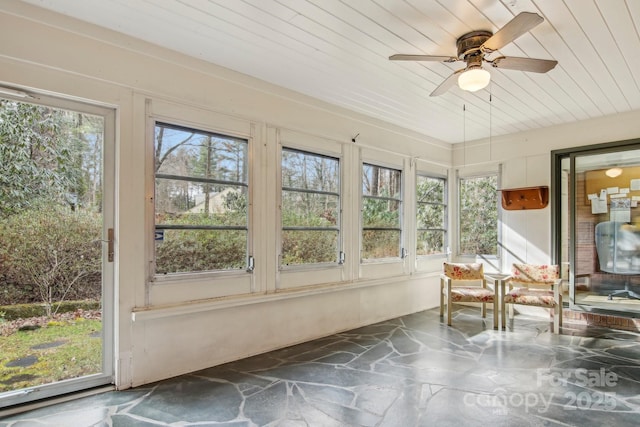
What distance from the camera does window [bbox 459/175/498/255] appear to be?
553 cm

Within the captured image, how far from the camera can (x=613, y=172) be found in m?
4.59

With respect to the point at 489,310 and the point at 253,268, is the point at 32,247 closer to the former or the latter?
the point at 253,268

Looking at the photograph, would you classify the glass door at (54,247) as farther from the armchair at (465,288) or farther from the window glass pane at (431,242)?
the window glass pane at (431,242)

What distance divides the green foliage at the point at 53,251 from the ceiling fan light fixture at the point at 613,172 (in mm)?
5790

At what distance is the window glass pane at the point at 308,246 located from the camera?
147 inches

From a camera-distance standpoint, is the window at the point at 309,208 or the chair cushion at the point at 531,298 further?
the chair cushion at the point at 531,298

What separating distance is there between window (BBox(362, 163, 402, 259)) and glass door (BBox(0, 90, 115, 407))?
2873 mm

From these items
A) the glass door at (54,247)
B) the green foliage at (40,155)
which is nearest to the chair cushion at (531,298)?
the glass door at (54,247)

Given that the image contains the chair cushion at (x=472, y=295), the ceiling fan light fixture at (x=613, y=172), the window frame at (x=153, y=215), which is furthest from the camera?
the ceiling fan light fixture at (x=613, y=172)

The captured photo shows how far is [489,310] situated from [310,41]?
463cm

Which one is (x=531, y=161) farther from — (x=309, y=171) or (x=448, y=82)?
(x=309, y=171)

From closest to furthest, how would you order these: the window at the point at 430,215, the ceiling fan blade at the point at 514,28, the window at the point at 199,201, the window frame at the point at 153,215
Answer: the ceiling fan blade at the point at 514,28 < the window frame at the point at 153,215 < the window at the point at 199,201 < the window at the point at 430,215

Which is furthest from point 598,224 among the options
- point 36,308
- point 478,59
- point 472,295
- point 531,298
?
point 36,308

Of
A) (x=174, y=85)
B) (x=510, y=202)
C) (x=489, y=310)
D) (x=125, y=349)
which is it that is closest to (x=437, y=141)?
(x=510, y=202)
